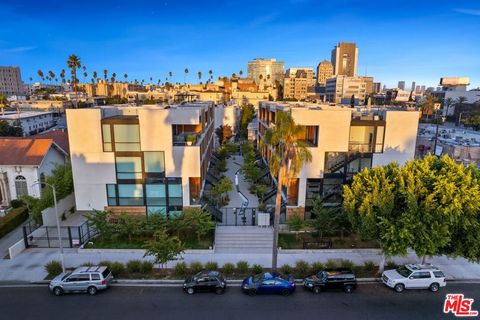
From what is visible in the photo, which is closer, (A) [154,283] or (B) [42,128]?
(A) [154,283]

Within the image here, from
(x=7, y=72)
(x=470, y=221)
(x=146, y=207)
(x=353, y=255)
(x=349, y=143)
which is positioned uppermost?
(x=7, y=72)

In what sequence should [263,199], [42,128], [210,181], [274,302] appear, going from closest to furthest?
[274,302] < [263,199] < [210,181] < [42,128]

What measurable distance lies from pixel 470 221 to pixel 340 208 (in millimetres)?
9635

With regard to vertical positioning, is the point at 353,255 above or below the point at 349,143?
below

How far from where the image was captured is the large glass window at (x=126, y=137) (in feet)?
87.9

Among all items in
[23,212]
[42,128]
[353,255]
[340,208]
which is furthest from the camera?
[42,128]

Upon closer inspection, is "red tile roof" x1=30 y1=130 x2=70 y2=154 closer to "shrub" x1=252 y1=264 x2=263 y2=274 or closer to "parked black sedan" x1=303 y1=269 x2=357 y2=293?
"shrub" x1=252 y1=264 x2=263 y2=274

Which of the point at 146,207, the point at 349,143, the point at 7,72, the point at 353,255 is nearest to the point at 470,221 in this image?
the point at 353,255

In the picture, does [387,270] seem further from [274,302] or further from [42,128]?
[42,128]

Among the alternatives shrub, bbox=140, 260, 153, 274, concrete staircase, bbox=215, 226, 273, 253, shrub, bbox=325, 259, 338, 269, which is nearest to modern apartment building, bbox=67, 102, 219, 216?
→ concrete staircase, bbox=215, 226, 273, 253

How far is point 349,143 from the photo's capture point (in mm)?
28047

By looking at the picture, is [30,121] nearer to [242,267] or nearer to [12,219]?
[12,219]

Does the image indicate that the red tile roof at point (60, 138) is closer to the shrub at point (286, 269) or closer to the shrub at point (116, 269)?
the shrub at point (116, 269)

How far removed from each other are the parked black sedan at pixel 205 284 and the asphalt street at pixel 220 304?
1.27 feet
